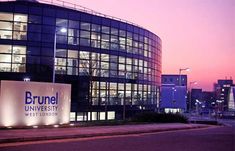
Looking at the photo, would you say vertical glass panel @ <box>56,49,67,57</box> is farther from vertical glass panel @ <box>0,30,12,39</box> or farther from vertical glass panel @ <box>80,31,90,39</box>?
vertical glass panel @ <box>0,30,12,39</box>

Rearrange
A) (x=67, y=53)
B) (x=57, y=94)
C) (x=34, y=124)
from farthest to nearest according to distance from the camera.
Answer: (x=67, y=53)
(x=57, y=94)
(x=34, y=124)

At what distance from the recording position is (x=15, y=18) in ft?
176

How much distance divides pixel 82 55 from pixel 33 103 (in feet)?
117

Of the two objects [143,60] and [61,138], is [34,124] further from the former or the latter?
[143,60]

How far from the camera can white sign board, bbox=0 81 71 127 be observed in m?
22.7

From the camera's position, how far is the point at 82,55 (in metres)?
59.4

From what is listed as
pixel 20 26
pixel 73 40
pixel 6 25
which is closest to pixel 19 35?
pixel 20 26

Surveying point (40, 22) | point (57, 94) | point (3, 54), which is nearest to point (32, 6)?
point (40, 22)

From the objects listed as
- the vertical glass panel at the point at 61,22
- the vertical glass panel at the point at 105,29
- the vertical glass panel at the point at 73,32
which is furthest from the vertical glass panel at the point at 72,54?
the vertical glass panel at the point at 105,29

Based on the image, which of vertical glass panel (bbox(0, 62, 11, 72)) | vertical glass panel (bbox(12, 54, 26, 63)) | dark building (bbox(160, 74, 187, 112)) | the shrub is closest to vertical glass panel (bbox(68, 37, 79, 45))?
vertical glass panel (bbox(12, 54, 26, 63))

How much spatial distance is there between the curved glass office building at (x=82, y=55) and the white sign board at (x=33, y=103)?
19.6 metres

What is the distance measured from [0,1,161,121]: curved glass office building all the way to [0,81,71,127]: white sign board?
1963cm

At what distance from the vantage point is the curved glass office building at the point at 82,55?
2105 inches

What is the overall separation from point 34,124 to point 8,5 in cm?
3303
